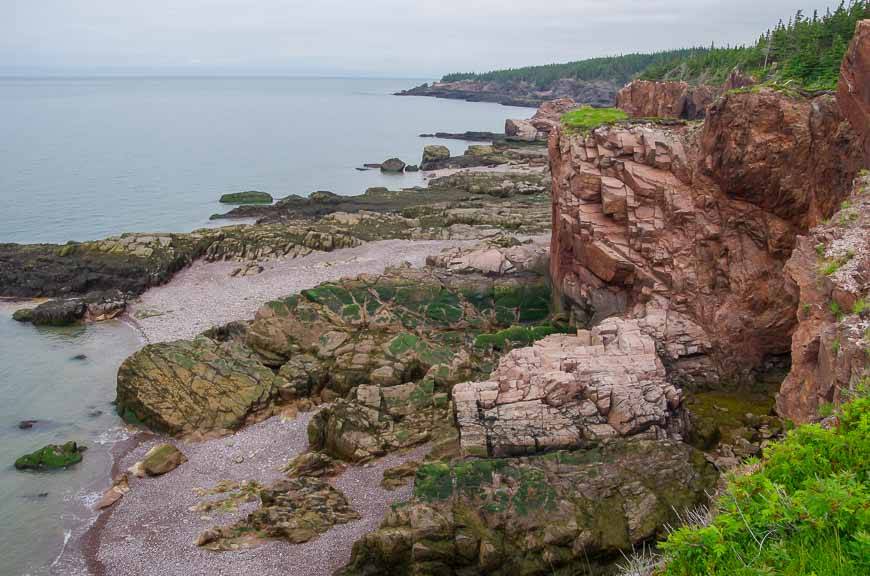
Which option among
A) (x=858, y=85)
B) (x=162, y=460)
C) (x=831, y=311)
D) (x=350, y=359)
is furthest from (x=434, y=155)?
(x=831, y=311)

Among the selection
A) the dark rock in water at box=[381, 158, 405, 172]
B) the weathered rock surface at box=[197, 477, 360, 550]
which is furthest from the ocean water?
the weathered rock surface at box=[197, 477, 360, 550]

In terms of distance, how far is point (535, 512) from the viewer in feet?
47.7

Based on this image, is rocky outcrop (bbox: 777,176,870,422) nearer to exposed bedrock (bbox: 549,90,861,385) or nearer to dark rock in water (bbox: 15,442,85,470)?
exposed bedrock (bbox: 549,90,861,385)

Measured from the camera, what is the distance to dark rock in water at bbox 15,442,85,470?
21766mm

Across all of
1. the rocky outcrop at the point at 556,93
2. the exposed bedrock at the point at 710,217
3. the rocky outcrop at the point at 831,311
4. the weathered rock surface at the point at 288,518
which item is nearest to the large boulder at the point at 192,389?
the weathered rock surface at the point at 288,518

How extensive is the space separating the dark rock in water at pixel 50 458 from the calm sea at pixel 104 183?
36 centimetres

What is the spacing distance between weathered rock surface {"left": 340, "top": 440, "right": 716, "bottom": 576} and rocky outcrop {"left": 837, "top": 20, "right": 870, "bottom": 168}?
9.83 m

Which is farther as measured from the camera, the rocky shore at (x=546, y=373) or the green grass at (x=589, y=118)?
the green grass at (x=589, y=118)

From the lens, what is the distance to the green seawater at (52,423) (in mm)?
18641

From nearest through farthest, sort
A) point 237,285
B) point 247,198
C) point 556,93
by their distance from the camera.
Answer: point 237,285 → point 247,198 → point 556,93

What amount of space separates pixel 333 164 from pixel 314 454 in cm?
7118

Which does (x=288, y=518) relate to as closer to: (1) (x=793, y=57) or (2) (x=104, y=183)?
(1) (x=793, y=57)

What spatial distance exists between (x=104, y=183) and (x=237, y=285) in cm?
4188

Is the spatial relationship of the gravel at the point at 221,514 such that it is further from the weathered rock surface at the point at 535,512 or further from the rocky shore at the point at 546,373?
the weathered rock surface at the point at 535,512
